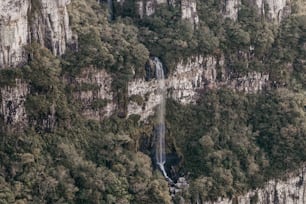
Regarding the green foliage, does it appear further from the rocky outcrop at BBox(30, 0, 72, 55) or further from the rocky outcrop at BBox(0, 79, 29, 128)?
the rocky outcrop at BBox(0, 79, 29, 128)

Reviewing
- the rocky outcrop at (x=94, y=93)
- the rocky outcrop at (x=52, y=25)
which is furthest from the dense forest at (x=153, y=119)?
the rocky outcrop at (x=52, y=25)

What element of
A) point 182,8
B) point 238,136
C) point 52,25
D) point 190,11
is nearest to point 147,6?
point 182,8

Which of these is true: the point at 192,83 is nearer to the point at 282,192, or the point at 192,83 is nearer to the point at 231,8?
the point at 231,8

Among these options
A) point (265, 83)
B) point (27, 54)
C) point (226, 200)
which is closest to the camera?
point (27, 54)

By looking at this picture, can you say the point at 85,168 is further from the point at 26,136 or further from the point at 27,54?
the point at 27,54

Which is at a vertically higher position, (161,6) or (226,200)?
(161,6)

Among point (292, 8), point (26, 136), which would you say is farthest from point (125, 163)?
point (292, 8)
